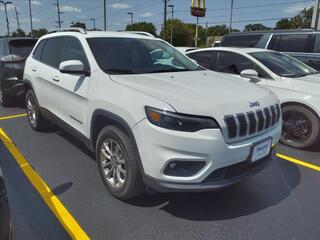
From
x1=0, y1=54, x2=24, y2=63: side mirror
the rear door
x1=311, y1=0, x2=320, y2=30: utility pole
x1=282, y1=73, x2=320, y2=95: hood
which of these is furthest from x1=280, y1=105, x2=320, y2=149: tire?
x1=311, y1=0, x2=320, y2=30: utility pole

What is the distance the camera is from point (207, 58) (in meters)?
6.29

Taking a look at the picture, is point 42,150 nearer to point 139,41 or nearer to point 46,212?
point 46,212

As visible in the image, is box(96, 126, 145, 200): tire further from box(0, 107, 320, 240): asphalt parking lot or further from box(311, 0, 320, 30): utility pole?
box(311, 0, 320, 30): utility pole

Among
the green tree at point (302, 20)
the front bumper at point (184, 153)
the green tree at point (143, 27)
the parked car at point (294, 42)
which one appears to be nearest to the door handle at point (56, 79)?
the front bumper at point (184, 153)

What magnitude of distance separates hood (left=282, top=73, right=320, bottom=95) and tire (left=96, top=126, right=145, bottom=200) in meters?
3.21

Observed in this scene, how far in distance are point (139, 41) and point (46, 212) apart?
2.47m

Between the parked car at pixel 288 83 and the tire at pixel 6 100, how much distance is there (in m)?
5.05

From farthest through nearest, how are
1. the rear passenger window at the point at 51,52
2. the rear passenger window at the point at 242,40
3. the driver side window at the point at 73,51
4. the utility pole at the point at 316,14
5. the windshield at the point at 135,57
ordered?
the utility pole at the point at 316,14 → the rear passenger window at the point at 242,40 → the rear passenger window at the point at 51,52 → the driver side window at the point at 73,51 → the windshield at the point at 135,57

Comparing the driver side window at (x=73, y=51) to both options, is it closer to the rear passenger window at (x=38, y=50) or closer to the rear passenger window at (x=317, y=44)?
the rear passenger window at (x=38, y=50)

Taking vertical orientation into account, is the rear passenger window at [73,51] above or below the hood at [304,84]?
above

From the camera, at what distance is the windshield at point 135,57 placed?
3.51 metres

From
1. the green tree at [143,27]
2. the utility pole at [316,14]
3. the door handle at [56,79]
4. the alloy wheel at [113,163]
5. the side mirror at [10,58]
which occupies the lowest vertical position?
the alloy wheel at [113,163]

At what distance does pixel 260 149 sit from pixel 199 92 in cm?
80

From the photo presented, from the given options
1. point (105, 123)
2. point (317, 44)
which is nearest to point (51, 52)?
point (105, 123)
